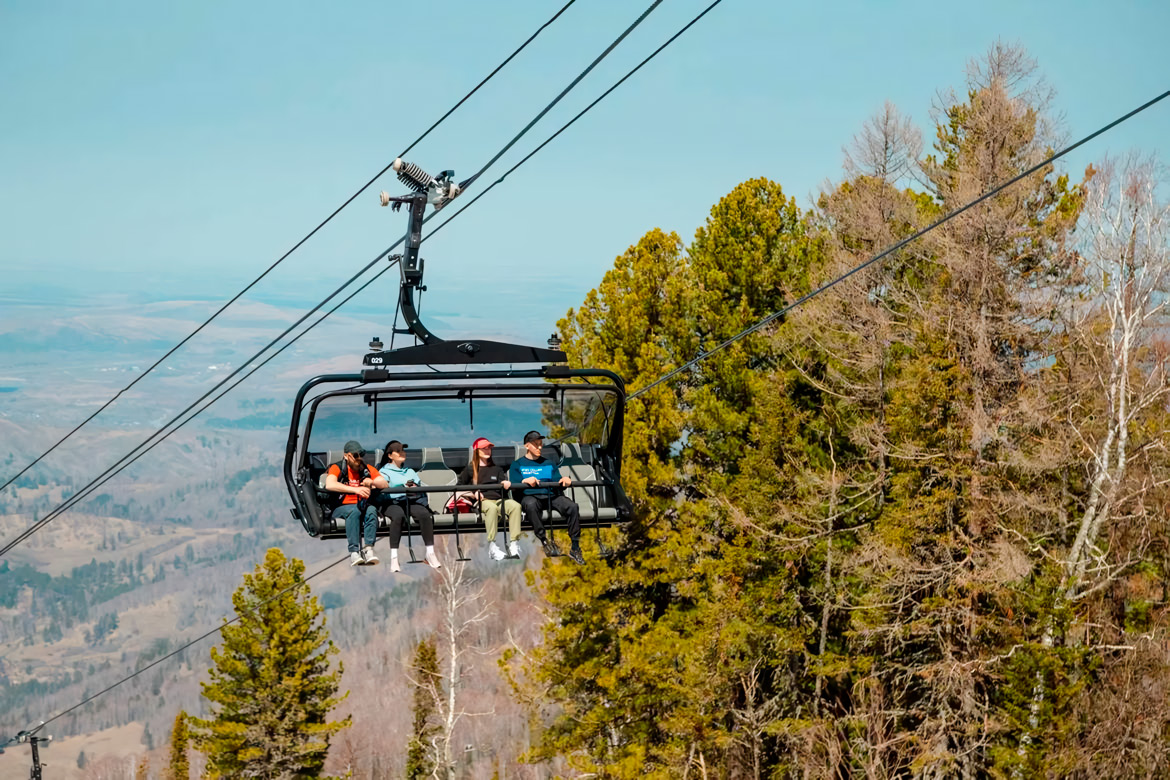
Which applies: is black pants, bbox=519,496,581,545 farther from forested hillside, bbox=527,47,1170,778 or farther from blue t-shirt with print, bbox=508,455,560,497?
forested hillside, bbox=527,47,1170,778

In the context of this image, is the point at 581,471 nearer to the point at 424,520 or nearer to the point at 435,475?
the point at 435,475

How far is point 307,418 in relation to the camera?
40.4 ft

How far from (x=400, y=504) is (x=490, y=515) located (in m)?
1.03

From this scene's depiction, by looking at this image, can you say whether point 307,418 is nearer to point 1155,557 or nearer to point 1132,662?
point 1132,662

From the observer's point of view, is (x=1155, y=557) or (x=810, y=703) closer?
(x=1155, y=557)

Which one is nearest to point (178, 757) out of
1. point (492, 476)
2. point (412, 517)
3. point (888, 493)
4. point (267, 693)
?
point (267, 693)

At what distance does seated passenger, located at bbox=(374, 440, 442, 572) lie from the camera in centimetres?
1254

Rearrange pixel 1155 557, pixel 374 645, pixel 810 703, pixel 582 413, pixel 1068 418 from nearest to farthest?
pixel 582 413 < pixel 1068 418 < pixel 1155 557 < pixel 810 703 < pixel 374 645

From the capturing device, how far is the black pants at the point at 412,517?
41.3ft

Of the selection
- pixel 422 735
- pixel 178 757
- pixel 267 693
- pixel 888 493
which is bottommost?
pixel 178 757

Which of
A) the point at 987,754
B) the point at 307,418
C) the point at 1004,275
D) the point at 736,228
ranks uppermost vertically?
the point at 736,228

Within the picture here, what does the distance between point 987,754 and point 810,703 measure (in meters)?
5.44

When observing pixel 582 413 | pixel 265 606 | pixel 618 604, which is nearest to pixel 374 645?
pixel 265 606

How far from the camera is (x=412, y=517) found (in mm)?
12820
